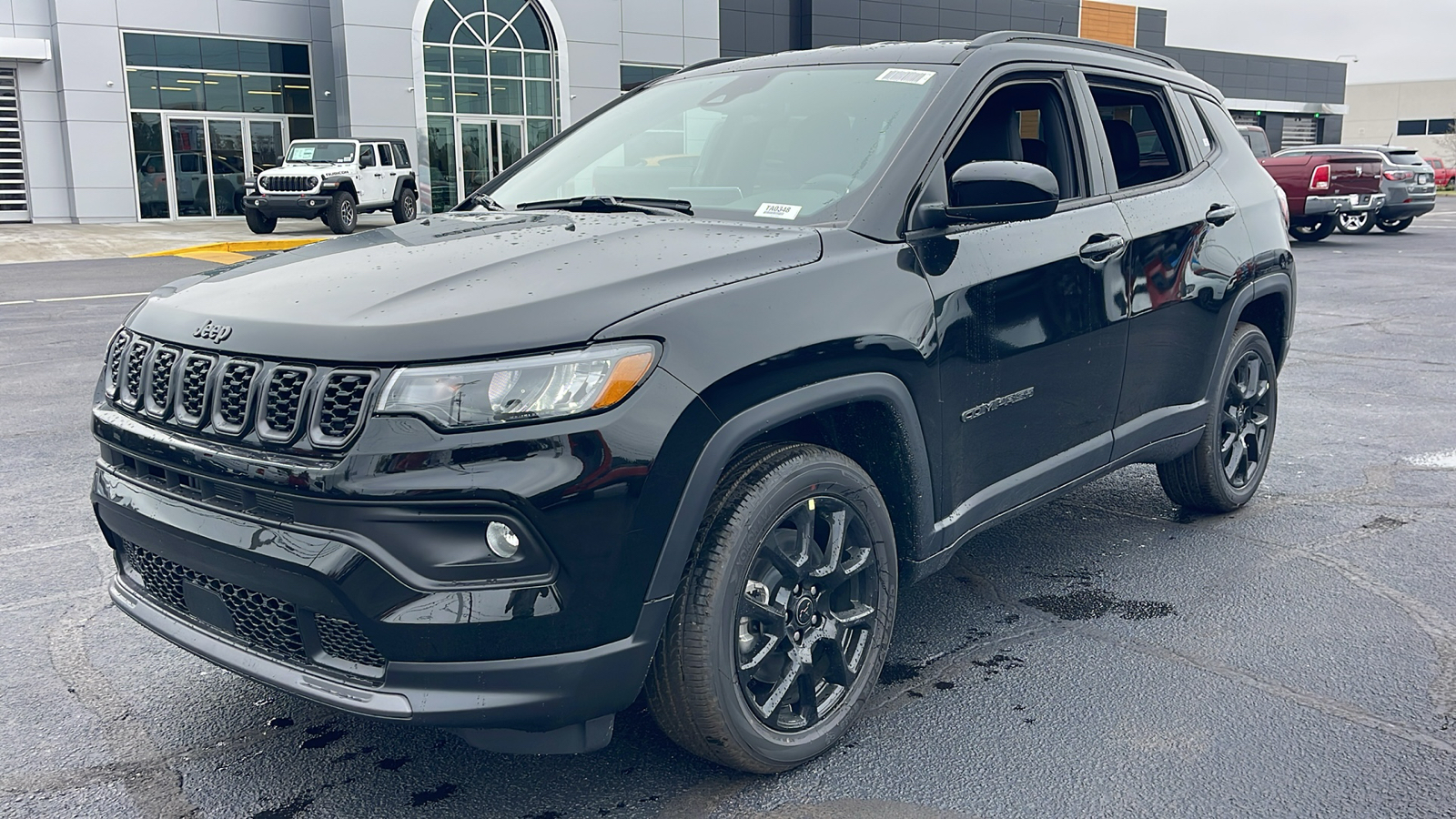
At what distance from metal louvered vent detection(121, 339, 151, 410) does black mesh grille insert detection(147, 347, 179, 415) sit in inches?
2.3

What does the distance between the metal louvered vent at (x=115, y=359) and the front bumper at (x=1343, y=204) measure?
21174 millimetres

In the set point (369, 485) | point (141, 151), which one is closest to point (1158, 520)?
point (369, 485)

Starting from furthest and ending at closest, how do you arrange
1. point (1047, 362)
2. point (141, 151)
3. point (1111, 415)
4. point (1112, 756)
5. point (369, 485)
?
point (141, 151) < point (1111, 415) < point (1047, 362) < point (1112, 756) < point (369, 485)

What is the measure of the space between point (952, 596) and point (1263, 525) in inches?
67.3

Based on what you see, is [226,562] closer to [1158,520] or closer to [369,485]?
[369,485]

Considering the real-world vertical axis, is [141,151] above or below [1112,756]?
above

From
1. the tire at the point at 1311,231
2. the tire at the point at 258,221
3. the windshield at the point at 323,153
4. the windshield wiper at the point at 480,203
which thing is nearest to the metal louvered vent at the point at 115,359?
the windshield wiper at the point at 480,203

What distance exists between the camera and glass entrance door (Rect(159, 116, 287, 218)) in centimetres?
2862

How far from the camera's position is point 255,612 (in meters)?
2.53

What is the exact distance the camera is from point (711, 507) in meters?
2.61

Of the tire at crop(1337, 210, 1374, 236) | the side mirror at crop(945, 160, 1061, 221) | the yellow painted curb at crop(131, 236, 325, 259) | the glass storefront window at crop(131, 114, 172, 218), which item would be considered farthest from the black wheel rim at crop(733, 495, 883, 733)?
the glass storefront window at crop(131, 114, 172, 218)

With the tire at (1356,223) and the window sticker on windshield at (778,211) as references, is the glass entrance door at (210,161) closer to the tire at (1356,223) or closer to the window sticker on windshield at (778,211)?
the tire at (1356,223)

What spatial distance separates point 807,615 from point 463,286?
3.74ft

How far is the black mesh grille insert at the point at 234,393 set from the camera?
2451 mm
